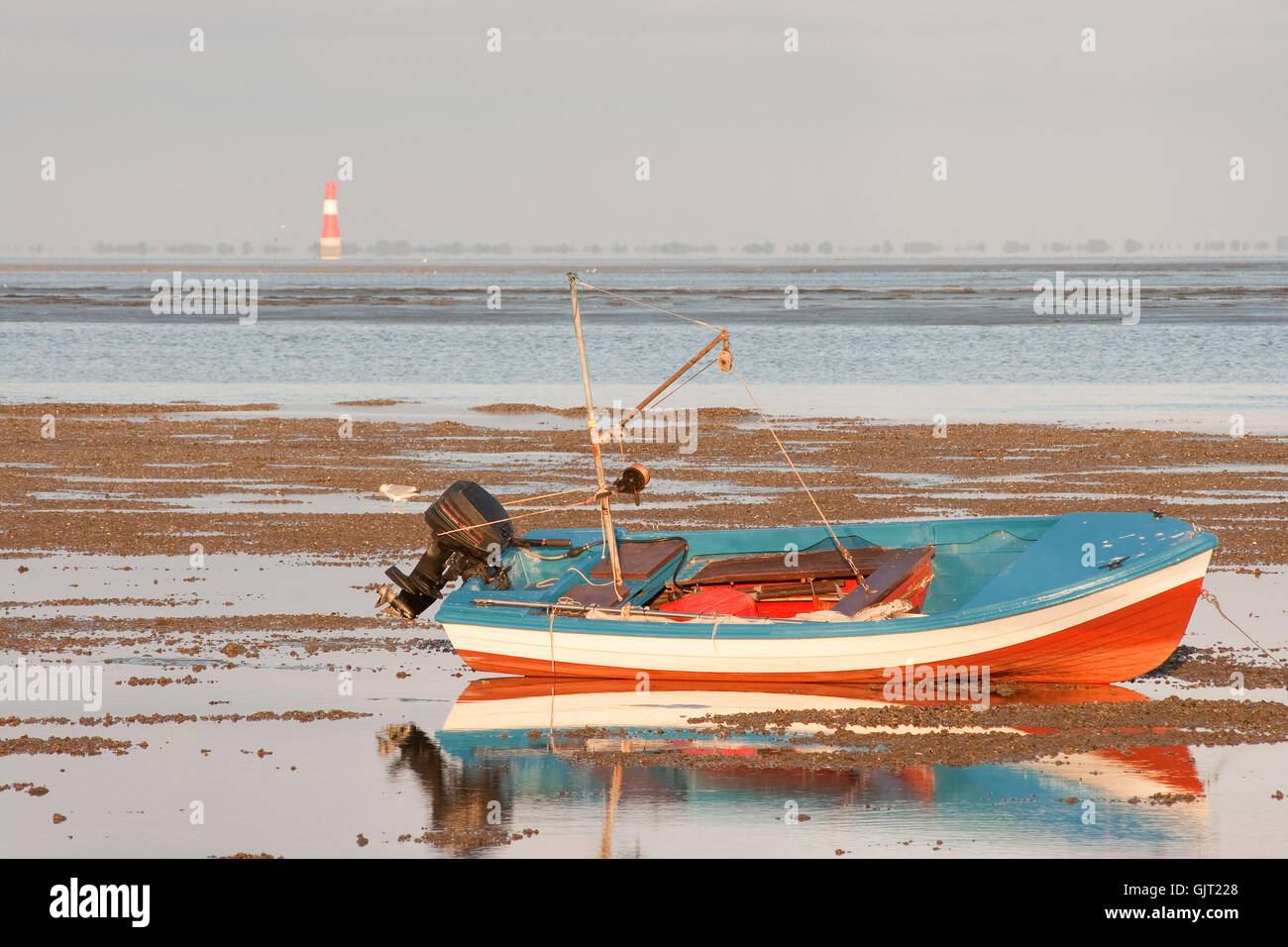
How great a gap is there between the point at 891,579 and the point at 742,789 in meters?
3.84

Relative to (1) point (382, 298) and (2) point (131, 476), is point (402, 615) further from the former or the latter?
(1) point (382, 298)

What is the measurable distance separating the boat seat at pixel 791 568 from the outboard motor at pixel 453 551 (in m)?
1.93

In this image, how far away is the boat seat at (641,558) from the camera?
51.2ft

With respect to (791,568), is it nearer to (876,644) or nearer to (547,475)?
(876,644)

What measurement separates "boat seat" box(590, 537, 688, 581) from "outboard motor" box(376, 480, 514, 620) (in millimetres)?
1003

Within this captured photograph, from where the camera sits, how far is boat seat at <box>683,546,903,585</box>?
15.5m

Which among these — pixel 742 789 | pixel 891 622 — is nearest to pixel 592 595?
pixel 891 622

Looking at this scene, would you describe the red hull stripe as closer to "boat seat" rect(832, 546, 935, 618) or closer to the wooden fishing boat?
the wooden fishing boat

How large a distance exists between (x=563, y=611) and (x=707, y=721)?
2052mm

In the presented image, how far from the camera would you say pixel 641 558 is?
1594 cm

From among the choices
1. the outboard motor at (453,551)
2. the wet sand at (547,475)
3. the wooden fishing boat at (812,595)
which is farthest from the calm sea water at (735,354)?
the outboard motor at (453,551)

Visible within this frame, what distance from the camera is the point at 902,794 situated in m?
11.2

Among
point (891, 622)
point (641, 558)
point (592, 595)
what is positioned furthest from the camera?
point (641, 558)
